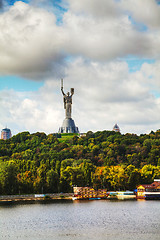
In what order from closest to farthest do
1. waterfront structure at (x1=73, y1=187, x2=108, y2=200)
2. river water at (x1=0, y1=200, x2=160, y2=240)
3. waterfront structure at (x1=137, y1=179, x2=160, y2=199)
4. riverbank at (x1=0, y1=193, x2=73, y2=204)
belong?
river water at (x1=0, y1=200, x2=160, y2=240) → riverbank at (x1=0, y1=193, x2=73, y2=204) → waterfront structure at (x1=137, y1=179, x2=160, y2=199) → waterfront structure at (x1=73, y1=187, x2=108, y2=200)

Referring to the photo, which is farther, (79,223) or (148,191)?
(148,191)

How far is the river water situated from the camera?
57791 mm

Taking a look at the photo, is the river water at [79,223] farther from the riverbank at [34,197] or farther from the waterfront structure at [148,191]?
the waterfront structure at [148,191]

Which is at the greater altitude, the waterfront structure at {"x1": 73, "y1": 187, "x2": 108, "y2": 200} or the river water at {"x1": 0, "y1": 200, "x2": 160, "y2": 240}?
the waterfront structure at {"x1": 73, "y1": 187, "x2": 108, "y2": 200}

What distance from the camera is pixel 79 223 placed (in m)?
68.7

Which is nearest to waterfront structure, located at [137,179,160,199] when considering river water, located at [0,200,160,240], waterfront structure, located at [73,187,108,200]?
waterfront structure, located at [73,187,108,200]

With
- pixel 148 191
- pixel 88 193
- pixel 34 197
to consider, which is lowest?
pixel 34 197

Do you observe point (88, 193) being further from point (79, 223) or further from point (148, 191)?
point (79, 223)

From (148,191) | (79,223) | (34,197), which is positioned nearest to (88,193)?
(34,197)

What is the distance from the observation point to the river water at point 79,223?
190ft

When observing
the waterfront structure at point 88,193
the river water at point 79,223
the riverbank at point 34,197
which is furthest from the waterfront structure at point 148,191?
the river water at point 79,223

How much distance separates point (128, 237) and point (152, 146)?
134744 mm

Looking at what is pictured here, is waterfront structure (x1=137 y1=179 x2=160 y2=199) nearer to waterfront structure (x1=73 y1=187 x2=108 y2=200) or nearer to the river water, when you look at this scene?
waterfront structure (x1=73 y1=187 x2=108 y2=200)

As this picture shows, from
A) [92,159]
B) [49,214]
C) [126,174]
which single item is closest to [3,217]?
[49,214]
